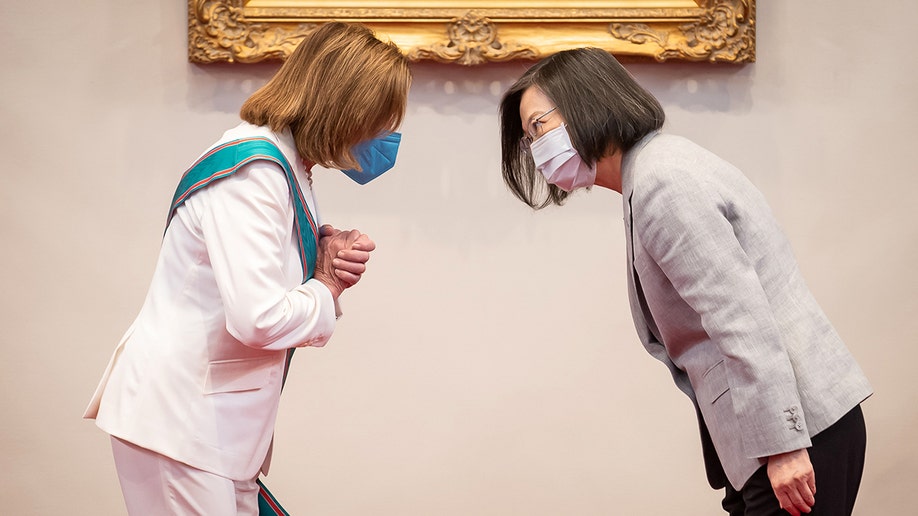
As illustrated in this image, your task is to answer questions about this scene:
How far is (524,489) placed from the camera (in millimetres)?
2957

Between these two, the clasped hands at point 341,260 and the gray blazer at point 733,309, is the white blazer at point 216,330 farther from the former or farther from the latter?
the gray blazer at point 733,309

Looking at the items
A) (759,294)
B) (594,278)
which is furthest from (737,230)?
(594,278)

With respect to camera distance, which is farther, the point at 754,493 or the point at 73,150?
the point at 73,150

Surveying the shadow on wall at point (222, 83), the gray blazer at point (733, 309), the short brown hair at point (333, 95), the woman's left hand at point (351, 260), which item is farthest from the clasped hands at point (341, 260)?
the shadow on wall at point (222, 83)

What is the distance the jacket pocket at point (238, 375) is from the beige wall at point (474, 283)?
1332 millimetres

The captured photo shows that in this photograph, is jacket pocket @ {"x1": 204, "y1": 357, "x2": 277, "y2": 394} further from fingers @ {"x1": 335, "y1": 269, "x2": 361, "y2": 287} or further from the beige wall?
the beige wall

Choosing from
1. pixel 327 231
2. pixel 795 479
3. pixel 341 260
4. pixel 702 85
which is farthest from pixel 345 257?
pixel 702 85

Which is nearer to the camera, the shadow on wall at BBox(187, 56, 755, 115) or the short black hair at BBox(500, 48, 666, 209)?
the short black hair at BBox(500, 48, 666, 209)

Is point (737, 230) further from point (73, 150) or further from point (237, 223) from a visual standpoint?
point (73, 150)

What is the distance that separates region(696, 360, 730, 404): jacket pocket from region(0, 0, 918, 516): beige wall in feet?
4.26

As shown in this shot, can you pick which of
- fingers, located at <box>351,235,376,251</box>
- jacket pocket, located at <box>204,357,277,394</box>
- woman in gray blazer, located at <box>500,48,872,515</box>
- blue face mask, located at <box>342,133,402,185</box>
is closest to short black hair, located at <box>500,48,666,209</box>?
woman in gray blazer, located at <box>500,48,872,515</box>

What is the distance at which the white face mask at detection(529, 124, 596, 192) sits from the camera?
1.85 m

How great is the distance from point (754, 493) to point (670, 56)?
5.30 ft

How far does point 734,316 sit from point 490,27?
159 cm
